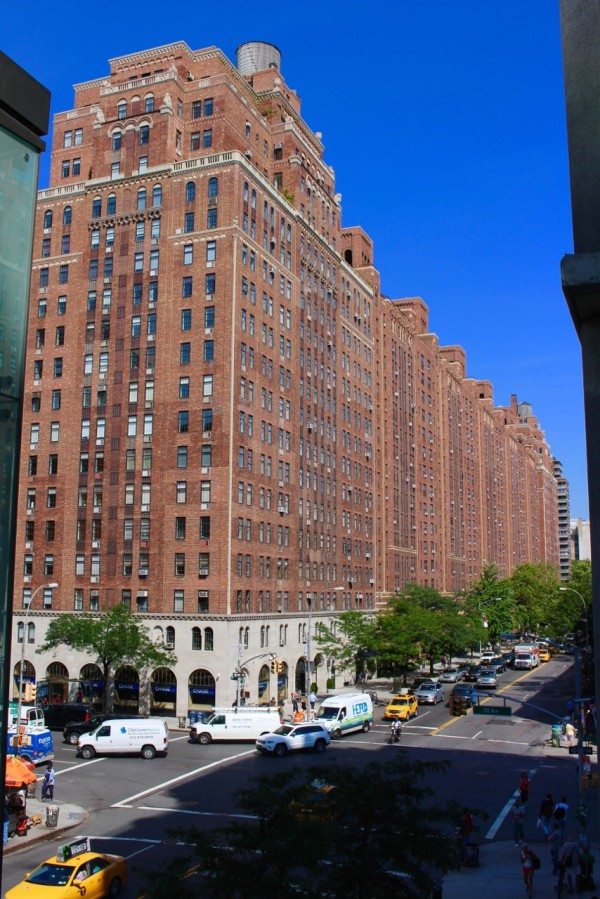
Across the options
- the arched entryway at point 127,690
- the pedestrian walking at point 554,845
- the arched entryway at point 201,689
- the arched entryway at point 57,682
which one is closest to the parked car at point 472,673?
the arched entryway at point 201,689

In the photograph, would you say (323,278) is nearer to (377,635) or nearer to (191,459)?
(191,459)

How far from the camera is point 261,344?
Result: 71.0 metres

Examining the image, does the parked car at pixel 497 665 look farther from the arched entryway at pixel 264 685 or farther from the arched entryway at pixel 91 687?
the arched entryway at pixel 91 687

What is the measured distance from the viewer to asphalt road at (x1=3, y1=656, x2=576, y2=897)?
30.2 m

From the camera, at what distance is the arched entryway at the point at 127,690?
64.0 m

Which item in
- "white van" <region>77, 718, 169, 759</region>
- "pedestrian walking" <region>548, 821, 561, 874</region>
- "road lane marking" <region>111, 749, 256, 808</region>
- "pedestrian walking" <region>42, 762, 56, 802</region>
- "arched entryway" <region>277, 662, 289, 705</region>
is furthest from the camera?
"arched entryway" <region>277, 662, 289, 705</region>

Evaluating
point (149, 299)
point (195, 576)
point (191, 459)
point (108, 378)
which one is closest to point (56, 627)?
point (195, 576)

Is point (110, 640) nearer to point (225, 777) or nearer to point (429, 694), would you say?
point (225, 777)

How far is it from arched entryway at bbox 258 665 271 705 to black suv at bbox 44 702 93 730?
14755 millimetres

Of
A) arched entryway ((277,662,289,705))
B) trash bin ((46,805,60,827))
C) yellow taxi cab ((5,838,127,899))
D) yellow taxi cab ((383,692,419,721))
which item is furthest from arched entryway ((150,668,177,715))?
yellow taxi cab ((5,838,127,899))

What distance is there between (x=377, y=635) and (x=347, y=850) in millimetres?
58297

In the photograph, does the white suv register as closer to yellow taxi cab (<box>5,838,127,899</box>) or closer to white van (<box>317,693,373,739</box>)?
white van (<box>317,693,373,739</box>)

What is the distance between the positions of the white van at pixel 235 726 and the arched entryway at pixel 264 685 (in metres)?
14.9

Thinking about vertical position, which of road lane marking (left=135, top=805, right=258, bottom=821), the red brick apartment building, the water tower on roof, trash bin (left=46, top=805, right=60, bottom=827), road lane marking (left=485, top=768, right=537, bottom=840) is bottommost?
road lane marking (left=485, top=768, right=537, bottom=840)
